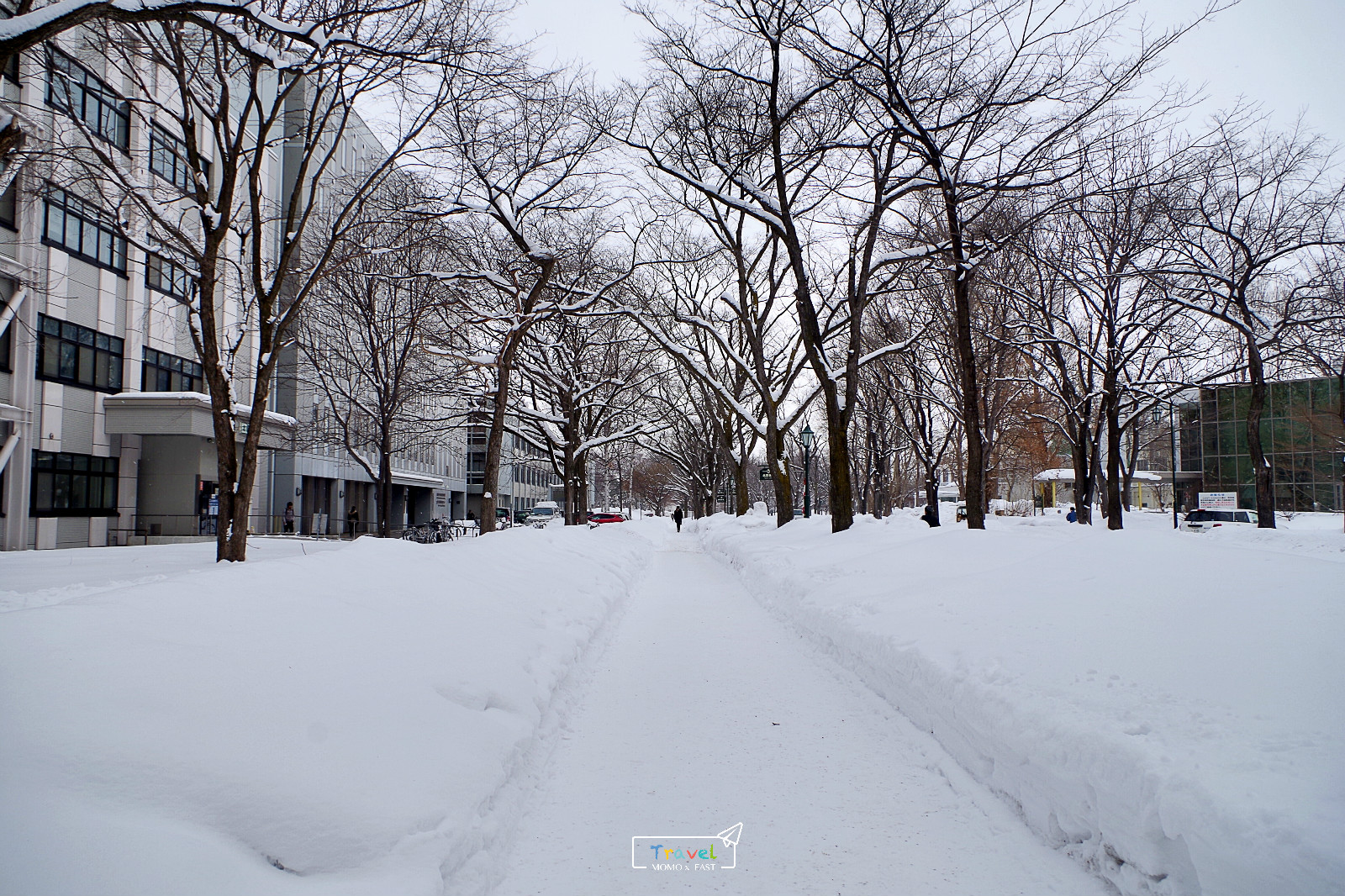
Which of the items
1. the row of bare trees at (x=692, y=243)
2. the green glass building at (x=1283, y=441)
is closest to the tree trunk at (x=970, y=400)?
the row of bare trees at (x=692, y=243)

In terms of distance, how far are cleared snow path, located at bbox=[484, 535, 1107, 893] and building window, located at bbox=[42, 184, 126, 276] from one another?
79.1 feet

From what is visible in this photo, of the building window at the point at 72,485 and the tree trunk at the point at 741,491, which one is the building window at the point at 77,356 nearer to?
the building window at the point at 72,485

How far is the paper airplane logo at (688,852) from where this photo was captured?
3896mm

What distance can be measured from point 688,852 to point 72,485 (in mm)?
29050

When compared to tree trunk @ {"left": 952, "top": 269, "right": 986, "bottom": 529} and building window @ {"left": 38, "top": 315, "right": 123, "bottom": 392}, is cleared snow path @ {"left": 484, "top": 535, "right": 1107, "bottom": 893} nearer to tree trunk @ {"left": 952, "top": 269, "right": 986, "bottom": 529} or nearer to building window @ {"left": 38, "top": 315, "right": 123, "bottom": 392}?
tree trunk @ {"left": 952, "top": 269, "right": 986, "bottom": 529}

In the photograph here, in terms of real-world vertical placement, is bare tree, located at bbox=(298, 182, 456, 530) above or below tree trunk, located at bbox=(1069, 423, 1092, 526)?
above

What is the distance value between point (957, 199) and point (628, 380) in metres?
19.8

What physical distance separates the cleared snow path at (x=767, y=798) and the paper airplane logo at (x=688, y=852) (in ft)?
0.16

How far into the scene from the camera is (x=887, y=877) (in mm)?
3715

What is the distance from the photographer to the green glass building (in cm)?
4119

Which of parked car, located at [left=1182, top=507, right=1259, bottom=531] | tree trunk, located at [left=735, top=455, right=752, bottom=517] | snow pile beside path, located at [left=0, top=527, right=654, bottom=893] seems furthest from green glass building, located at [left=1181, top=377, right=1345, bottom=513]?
snow pile beside path, located at [left=0, top=527, right=654, bottom=893]

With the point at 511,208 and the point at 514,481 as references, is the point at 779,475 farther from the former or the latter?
the point at 514,481

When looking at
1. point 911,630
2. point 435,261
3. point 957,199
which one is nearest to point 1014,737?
point 911,630

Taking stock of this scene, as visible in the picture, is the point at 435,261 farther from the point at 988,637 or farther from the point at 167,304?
the point at 988,637
